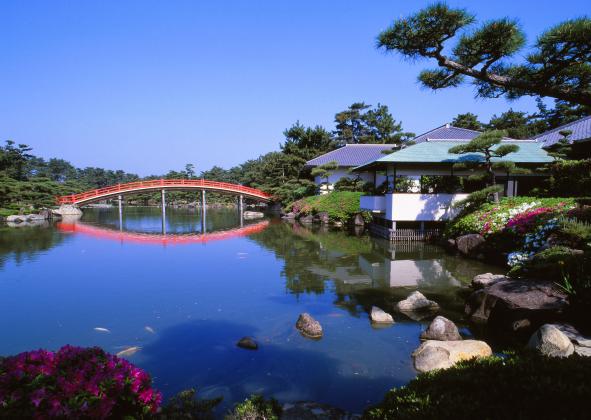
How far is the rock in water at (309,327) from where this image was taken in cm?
596

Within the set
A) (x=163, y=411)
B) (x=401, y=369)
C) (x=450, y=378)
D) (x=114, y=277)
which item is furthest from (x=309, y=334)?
(x=114, y=277)

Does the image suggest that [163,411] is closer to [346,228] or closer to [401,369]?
[401,369]

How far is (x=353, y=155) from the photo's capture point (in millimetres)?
31125

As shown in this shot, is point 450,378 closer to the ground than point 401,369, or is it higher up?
higher up

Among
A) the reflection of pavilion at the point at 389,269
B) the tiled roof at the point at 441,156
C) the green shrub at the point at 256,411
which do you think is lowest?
the reflection of pavilion at the point at 389,269

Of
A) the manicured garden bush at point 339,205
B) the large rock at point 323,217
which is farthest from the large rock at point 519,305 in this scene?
the large rock at point 323,217

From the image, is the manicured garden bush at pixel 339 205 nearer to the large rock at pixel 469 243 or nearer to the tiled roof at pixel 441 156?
the tiled roof at pixel 441 156

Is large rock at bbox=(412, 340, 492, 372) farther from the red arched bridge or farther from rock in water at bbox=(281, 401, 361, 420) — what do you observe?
the red arched bridge

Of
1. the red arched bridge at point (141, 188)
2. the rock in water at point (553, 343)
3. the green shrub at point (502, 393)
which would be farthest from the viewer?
the red arched bridge at point (141, 188)

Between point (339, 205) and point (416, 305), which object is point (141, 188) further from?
point (416, 305)

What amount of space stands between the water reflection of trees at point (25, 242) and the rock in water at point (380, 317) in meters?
11.6

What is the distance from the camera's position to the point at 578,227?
726cm

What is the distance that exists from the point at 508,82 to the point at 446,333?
3673 millimetres

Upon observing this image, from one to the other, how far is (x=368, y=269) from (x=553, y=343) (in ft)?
21.0
